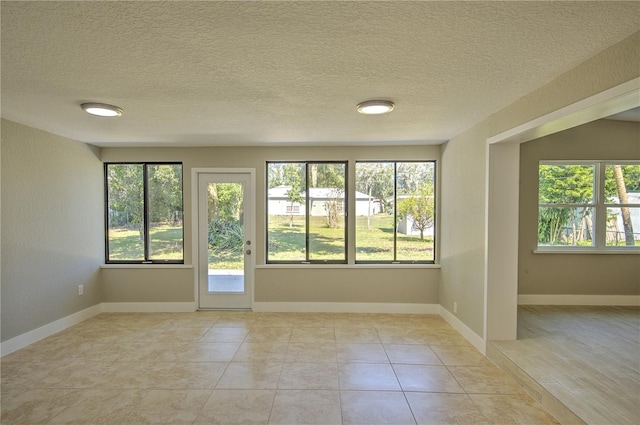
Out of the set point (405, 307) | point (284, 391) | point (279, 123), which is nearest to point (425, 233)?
point (405, 307)

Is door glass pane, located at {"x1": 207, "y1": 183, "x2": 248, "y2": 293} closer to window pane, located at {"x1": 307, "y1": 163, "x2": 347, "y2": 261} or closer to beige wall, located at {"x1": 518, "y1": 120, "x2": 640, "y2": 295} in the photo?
window pane, located at {"x1": 307, "y1": 163, "x2": 347, "y2": 261}

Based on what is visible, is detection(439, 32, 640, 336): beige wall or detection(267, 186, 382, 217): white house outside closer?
detection(439, 32, 640, 336): beige wall

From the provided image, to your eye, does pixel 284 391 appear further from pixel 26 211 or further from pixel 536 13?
pixel 26 211

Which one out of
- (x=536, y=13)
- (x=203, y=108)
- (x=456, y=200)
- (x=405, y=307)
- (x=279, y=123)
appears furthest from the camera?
(x=405, y=307)

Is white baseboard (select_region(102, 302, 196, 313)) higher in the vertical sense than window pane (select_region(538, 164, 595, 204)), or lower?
lower

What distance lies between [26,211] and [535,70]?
16.4ft

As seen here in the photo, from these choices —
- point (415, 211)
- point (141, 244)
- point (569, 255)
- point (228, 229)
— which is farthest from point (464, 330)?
point (141, 244)

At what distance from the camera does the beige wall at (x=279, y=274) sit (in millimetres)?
4414

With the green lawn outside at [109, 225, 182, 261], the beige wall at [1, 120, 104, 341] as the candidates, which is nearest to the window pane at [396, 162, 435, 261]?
the green lawn outside at [109, 225, 182, 261]

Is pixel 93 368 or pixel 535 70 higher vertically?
pixel 535 70

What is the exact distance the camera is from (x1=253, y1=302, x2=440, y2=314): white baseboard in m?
4.39

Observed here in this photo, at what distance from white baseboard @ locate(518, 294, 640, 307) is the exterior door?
4.08 metres

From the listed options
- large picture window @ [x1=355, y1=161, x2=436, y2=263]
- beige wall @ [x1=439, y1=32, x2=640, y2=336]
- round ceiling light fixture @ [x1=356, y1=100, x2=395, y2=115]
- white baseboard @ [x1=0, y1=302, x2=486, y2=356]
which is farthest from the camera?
large picture window @ [x1=355, y1=161, x2=436, y2=263]

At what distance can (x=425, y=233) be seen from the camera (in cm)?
451
